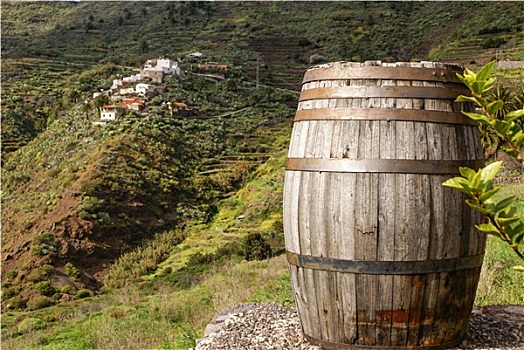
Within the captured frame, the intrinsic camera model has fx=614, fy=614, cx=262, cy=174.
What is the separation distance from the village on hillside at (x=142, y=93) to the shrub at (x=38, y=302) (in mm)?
21932

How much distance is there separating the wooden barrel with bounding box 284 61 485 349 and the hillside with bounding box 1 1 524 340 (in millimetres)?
17988

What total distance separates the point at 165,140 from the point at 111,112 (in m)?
5.80

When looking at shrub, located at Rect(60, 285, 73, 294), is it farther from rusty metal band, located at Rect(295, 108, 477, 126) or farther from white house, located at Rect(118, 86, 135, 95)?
rusty metal band, located at Rect(295, 108, 477, 126)

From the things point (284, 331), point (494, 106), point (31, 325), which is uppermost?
point (494, 106)

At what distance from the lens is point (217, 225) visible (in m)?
40.2

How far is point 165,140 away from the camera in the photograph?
157 ft

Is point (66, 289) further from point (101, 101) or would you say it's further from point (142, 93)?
point (142, 93)

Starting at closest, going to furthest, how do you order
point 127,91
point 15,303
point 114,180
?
point 15,303
point 114,180
point 127,91

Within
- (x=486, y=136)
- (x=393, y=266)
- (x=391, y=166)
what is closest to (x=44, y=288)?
(x=393, y=266)

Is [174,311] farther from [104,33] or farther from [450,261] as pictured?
[104,33]

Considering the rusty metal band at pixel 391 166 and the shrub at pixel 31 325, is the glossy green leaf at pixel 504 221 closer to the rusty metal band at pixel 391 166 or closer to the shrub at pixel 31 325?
the rusty metal band at pixel 391 166

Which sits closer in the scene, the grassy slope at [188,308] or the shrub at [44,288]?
the grassy slope at [188,308]

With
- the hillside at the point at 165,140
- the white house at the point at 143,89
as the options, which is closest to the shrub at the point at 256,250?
the hillside at the point at 165,140

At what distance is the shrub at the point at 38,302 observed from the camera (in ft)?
98.3
